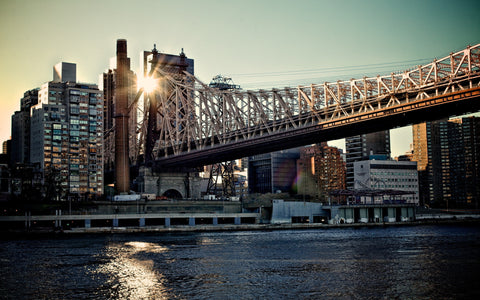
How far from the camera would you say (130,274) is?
58.1 metres

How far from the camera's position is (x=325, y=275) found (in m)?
55.7

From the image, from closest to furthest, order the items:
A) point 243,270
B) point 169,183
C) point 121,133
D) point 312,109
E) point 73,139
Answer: point 243,270 → point 312,109 → point 121,133 → point 169,183 → point 73,139

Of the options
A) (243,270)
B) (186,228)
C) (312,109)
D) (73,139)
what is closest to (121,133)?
(73,139)

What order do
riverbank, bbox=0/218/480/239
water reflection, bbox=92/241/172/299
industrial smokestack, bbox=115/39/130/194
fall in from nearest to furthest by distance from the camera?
water reflection, bbox=92/241/172/299
riverbank, bbox=0/218/480/239
industrial smokestack, bbox=115/39/130/194

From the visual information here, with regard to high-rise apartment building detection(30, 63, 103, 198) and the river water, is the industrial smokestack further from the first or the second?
the river water

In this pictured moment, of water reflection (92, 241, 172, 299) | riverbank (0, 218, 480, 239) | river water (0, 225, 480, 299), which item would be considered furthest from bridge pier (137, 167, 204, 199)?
water reflection (92, 241, 172, 299)

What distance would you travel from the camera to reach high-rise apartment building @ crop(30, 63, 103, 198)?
546 feet

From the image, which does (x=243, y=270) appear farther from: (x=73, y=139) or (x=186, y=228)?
(x=73, y=139)

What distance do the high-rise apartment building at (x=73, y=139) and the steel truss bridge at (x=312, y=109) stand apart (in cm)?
1570

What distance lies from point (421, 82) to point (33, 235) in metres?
74.4

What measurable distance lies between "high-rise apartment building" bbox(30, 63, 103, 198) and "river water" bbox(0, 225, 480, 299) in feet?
257

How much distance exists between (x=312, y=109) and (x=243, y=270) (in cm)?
5837

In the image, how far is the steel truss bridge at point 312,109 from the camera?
292 feet

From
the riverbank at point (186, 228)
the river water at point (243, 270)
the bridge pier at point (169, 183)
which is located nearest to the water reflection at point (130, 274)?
the river water at point (243, 270)
